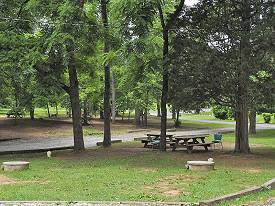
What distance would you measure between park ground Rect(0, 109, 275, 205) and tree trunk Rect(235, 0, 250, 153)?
69cm

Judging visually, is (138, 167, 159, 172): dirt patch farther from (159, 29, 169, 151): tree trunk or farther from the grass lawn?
(159, 29, 169, 151): tree trunk

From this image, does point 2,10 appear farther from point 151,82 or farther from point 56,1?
point 151,82

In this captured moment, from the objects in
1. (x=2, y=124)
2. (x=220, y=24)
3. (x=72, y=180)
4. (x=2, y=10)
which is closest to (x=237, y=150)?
(x=220, y=24)

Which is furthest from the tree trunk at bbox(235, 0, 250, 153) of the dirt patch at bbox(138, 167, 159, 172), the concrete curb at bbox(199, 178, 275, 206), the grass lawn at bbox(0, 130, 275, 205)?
the concrete curb at bbox(199, 178, 275, 206)

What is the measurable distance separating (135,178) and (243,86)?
6.64 metres

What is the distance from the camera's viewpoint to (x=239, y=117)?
19.7m

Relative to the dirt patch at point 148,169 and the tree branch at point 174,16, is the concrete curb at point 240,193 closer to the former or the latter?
the dirt patch at point 148,169

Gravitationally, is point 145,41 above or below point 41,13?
below

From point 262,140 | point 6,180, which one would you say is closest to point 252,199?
point 6,180

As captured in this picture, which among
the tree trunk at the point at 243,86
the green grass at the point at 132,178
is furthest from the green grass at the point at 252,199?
the tree trunk at the point at 243,86

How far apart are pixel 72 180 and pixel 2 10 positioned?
37.8 ft

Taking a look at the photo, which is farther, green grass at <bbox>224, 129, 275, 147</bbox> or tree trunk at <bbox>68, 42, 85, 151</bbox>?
green grass at <bbox>224, 129, 275, 147</bbox>

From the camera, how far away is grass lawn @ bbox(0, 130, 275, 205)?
33.2 ft

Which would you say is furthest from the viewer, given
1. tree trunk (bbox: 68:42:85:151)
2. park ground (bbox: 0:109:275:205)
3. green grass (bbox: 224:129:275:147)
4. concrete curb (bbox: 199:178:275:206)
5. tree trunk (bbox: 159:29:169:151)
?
green grass (bbox: 224:129:275:147)
